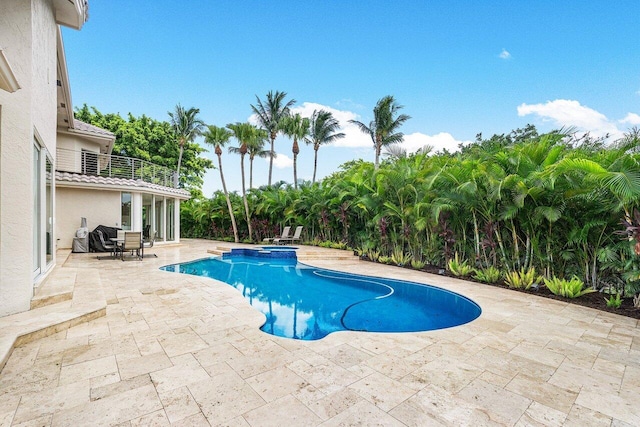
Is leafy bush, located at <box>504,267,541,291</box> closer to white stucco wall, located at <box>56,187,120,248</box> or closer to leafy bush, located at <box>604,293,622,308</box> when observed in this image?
leafy bush, located at <box>604,293,622,308</box>

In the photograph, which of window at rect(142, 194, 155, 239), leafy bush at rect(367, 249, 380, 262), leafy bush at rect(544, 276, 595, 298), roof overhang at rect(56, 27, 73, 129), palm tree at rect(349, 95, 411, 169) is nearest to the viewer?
leafy bush at rect(544, 276, 595, 298)

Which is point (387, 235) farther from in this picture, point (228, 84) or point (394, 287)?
point (228, 84)

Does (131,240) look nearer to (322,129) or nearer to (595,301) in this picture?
(595,301)

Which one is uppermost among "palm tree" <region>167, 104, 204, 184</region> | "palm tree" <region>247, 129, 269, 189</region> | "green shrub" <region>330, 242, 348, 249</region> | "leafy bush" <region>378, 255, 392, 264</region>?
"palm tree" <region>167, 104, 204, 184</region>

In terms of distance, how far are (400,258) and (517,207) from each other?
4498mm

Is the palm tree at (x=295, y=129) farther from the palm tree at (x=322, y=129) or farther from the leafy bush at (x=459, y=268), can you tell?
the leafy bush at (x=459, y=268)

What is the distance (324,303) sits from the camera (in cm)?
647

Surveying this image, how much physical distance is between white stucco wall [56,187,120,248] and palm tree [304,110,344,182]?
13.4m

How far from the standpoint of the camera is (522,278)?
22.4ft

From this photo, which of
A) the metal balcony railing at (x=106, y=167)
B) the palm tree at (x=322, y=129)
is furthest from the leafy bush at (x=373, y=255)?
the palm tree at (x=322, y=129)

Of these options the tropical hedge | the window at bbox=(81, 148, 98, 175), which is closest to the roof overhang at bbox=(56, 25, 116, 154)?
the window at bbox=(81, 148, 98, 175)

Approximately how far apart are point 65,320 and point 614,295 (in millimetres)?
9055

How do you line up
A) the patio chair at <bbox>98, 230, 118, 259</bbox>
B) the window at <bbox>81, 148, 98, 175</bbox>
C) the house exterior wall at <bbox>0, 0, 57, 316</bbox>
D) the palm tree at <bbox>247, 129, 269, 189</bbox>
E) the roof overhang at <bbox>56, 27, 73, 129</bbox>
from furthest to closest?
the palm tree at <bbox>247, 129, 269, 189</bbox>
the window at <bbox>81, 148, 98, 175</bbox>
the patio chair at <bbox>98, 230, 118, 259</bbox>
the roof overhang at <bbox>56, 27, 73, 129</bbox>
the house exterior wall at <bbox>0, 0, 57, 316</bbox>

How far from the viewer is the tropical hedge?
5348 mm
